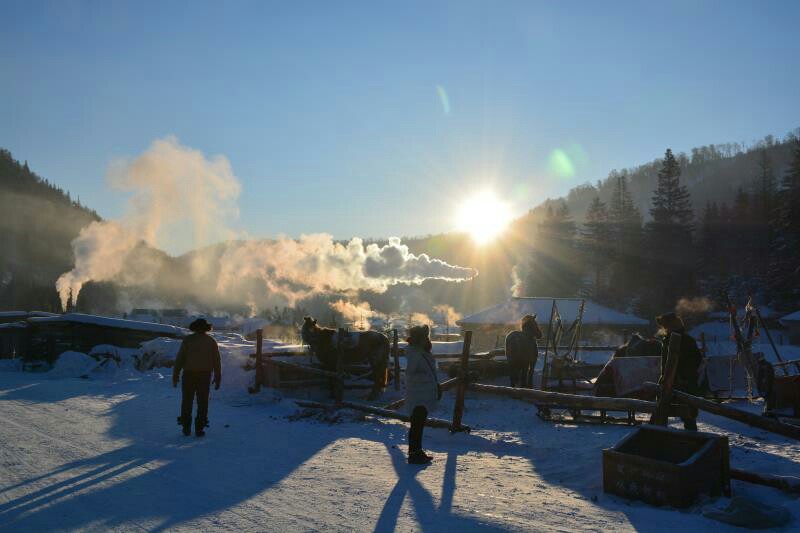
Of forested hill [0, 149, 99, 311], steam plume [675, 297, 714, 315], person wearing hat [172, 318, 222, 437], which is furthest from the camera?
forested hill [0, 149, 99, 311]

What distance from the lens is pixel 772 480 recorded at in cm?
621

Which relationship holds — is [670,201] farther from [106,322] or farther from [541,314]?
[106,322]

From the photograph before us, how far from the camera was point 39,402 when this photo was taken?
1361cm

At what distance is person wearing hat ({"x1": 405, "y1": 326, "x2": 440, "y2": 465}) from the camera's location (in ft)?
26.6

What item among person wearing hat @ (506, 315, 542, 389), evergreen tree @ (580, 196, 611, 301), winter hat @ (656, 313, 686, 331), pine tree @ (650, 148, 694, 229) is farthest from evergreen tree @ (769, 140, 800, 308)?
winter hat @ (656, 313, 686, 331)

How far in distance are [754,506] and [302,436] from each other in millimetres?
6560

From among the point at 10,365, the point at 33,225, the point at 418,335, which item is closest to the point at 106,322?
the point at 10,365

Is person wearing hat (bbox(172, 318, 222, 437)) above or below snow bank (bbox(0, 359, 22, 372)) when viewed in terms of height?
above

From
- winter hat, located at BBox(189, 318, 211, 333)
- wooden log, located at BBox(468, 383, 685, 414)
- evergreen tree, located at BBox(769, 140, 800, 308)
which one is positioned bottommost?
wooden log, located at BBox(468, 383, 685, 414)

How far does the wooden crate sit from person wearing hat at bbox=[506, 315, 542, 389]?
348 inches

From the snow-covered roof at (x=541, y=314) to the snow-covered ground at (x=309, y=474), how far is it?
1242 inches

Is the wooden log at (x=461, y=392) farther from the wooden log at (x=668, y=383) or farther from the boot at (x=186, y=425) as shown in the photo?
the boot at (x=186, y=425)

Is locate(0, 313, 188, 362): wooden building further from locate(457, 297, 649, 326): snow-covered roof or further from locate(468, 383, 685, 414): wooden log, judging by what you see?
locate(457, 297, 649, 326): snow-covered roof

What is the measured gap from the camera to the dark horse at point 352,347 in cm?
1683
